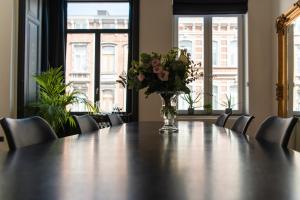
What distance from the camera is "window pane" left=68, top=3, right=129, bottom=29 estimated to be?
5797 millimetres

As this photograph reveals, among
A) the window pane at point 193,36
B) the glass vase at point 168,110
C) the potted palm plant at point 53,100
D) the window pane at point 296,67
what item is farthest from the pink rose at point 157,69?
the window pane at point 193,36

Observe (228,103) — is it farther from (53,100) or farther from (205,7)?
(53,100)

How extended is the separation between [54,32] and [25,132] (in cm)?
394

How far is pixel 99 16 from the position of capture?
19.1ft

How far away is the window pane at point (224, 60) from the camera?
18.8 feet

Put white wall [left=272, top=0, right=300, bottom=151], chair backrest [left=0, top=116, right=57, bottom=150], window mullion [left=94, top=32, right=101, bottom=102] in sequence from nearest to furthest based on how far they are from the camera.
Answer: chair backrest [left=0, top=116, right=57, bottom=150], white wall [left=272, top=0, right=300, bottom=151], window mullion [left=94, top=32, right=101, bottom=102]

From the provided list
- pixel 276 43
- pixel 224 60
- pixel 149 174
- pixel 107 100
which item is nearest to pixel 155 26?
pixel 224 60

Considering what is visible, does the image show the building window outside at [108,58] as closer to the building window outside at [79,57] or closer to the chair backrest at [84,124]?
the building window outside at [79,57]

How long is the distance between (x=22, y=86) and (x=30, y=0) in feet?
3.73

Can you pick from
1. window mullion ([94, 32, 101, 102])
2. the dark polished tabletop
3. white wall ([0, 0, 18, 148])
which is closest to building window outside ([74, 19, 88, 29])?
window mullion ([94, 32, 101, 102])

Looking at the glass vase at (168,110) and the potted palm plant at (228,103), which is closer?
the glass vase at (168,110)

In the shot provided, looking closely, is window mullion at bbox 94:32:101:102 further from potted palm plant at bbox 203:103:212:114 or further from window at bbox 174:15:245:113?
potted palm plant at bbox 203:103:212:114

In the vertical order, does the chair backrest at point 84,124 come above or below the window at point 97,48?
below

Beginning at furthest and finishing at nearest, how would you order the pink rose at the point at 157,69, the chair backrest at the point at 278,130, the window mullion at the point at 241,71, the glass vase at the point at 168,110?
1. the window mullion at the point at 241,71
2. the glass vase at the point at 168,110
3. the pink rose at the point at 157,69
4. the chair backrest at the point at 278,130
